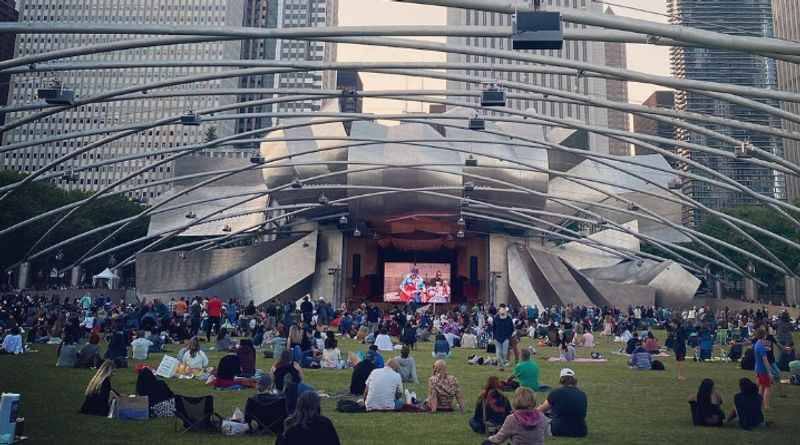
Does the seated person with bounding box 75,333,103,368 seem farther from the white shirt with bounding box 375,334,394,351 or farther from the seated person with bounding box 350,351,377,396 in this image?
the white shirt with bounding box 375,334,394,351

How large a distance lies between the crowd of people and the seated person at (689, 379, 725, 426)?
16 mm

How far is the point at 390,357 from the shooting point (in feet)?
74.6

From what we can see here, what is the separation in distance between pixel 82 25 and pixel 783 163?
2364 cm

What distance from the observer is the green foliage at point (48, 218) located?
60719 mm

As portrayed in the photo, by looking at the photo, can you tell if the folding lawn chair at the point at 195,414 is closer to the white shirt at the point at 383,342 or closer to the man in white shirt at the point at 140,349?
the man in white shirt at the point at 140,349

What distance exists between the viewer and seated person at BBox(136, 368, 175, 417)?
11434mm

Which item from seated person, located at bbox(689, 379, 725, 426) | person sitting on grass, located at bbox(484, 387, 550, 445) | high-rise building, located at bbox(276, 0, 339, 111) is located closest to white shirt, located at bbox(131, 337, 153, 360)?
seated person, located at bbox(689, 379, 725, 426)

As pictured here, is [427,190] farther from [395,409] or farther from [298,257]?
[395,409]

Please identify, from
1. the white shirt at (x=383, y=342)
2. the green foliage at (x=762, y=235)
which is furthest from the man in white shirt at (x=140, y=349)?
the green foliage at (x=762, y=235)

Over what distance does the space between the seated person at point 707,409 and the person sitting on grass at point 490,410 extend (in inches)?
135

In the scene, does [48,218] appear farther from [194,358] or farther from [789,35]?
[789,35]

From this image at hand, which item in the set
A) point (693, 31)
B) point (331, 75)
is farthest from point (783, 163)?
point (331, 75)

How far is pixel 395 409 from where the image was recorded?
40.7ft

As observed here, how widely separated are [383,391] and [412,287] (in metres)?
44.2
